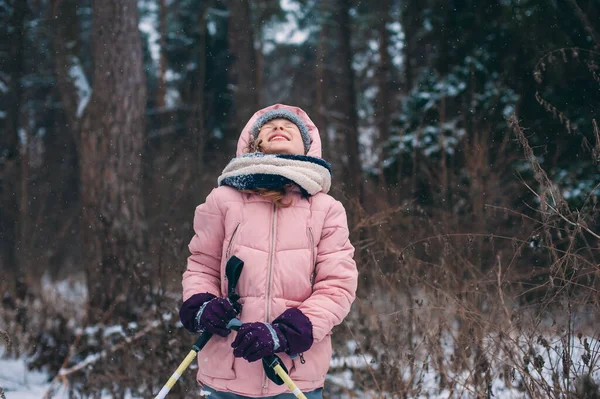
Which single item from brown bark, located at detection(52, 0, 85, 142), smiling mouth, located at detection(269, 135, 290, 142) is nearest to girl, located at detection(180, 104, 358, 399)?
smiling mouth, located at detection(269, 135, 290, 142)

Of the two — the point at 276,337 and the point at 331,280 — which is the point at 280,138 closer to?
the point at 331,280

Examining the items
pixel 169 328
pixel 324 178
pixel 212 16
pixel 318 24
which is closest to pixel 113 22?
pixel 169 328

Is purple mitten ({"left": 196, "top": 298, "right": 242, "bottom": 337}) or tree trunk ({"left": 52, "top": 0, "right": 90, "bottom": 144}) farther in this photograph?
tree trunk ({"left": 52, "top": 0, "right": 90, "bottom": 144})

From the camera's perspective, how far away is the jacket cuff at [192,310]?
2.16 m

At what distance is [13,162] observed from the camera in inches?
338

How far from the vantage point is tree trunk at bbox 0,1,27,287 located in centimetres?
763

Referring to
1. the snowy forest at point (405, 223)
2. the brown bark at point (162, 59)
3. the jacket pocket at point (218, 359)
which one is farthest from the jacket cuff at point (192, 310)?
the brown bark at point (162, 59)

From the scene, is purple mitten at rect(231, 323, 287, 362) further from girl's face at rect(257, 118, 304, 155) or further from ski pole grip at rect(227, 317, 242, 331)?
girl's face at rect(257, 118, 304, 155)

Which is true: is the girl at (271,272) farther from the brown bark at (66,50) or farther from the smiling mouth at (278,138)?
the brown bark at (66,50)

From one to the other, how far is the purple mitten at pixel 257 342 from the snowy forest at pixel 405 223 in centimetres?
105

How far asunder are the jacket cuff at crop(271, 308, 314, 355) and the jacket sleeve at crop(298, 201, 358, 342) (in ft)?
0.18

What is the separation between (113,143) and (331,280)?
4.48m

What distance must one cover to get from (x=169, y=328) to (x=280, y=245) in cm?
230

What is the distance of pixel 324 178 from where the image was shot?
7.90ft
